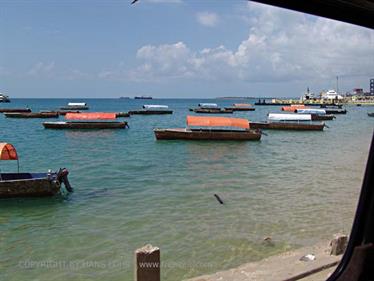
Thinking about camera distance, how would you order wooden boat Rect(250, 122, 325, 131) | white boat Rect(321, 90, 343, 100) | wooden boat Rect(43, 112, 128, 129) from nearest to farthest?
wooden boat Rect(250, 122, 325, 131), wooden boat Rect(43, 112, 128, 129), white boat Rect(321, 90, 343, 100)

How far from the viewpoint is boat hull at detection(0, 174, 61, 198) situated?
12.7m

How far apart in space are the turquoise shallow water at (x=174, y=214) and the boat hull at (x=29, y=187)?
0.84 ft

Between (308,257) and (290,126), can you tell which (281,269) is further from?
(290,126)

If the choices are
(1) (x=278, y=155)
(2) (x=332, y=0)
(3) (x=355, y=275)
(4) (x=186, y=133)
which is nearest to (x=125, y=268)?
(3) (x=355, y=275)

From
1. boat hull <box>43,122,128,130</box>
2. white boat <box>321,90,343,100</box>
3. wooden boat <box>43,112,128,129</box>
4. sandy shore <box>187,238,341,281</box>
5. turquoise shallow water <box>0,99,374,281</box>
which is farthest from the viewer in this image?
white boat <box>321,90,343,100</box>

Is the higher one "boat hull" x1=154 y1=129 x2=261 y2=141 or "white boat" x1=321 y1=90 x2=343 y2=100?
"white boat" x1=321 y1=90 x2=343 y2=100

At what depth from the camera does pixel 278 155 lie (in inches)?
1022

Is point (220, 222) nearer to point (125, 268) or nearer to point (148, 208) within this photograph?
point (148, 208)

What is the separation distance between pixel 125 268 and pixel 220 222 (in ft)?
11.0

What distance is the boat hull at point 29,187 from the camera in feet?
41.8

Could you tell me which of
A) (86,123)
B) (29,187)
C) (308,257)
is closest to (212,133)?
(86,123)

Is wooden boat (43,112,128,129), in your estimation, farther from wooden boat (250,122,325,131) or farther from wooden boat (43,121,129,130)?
wooden boat (250,122,325,131)

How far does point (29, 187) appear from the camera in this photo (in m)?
12.9

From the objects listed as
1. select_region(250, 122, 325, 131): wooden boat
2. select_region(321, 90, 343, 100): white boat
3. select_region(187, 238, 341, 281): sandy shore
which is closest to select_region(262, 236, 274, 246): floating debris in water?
select_region(187, 238, 341, 281): sandy shore
